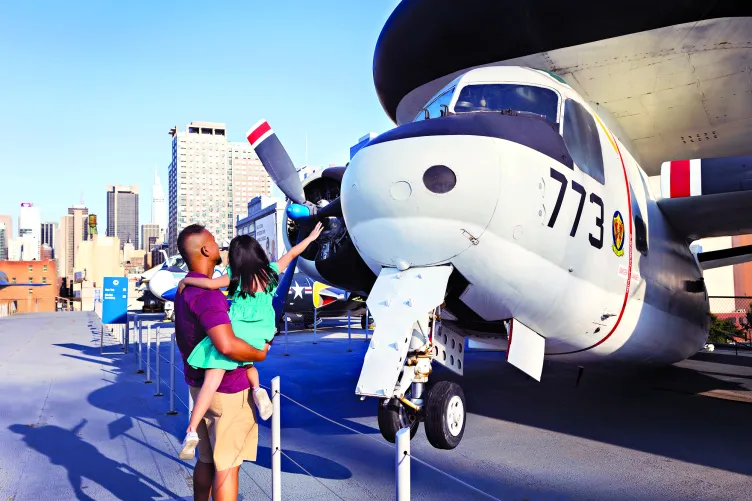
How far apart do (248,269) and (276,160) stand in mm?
4918

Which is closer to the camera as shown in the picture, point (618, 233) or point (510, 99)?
point (510, 99)

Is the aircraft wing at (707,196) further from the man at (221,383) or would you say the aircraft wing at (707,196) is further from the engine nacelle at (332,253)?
the man at (221,383)

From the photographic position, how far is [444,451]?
6.41 metres

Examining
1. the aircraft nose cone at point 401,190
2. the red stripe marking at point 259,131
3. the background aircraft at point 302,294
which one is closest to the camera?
the aircraft nose cone at point 401,190

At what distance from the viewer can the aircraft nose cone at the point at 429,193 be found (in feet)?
15.3

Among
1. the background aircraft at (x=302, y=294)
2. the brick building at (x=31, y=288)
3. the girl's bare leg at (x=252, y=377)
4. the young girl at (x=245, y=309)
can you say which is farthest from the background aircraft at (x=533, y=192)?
the brick building at (x=31, y=288)

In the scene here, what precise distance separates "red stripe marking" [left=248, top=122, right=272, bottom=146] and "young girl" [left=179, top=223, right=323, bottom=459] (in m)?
4.96

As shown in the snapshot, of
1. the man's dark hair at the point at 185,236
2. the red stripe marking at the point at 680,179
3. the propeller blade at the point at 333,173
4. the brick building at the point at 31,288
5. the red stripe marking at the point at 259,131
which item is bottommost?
the brick building at the point at 31,288

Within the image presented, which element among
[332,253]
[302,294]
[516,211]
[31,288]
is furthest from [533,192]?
[31,288]

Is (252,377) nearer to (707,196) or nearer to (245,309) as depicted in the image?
(245,309)

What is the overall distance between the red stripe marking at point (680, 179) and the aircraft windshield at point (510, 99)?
2.02 metres

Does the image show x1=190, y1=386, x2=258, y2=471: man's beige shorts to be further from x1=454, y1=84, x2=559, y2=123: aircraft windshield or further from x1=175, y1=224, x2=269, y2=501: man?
x1=454, y1=84, x2=559, y2=123: aircraft windshield

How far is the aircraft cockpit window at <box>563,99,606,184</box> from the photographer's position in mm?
5809

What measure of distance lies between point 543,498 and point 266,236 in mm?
82066
